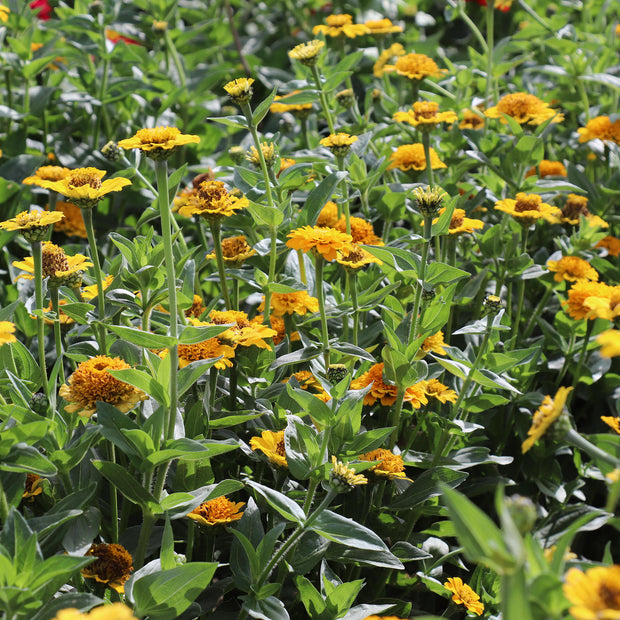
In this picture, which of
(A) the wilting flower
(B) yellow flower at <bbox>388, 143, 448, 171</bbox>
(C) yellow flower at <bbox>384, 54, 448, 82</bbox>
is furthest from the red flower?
(A) the wilting flower

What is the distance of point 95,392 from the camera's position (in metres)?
1.07

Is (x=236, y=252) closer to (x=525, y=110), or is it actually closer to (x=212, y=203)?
(x=212, y=203)

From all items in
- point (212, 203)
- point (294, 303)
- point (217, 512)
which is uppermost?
point (212, 203)

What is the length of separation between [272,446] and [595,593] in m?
0.63

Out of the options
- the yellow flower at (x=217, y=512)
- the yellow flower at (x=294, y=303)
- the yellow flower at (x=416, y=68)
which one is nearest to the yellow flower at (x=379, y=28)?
the yellow flower at (x=416, y=68)

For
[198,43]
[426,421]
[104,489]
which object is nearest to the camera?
[104,489]

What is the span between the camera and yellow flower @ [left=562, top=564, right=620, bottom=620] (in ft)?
1.99

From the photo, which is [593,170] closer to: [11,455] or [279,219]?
[279,219]

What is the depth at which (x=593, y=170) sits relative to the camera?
211 centimetres

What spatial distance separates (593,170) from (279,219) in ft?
3.91

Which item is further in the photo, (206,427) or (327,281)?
(327,281)

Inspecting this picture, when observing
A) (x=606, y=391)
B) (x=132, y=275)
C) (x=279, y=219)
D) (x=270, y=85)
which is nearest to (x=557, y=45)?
→ (x=270, y=85)

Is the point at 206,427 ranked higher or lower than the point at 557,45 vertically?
lower

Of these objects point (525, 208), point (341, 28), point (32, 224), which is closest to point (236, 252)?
point (32, 224)
